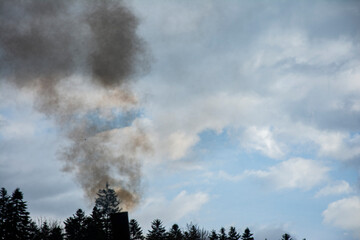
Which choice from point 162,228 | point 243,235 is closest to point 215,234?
point 243,235

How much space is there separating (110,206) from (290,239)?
3231cm

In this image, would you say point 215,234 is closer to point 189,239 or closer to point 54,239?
point 189,239

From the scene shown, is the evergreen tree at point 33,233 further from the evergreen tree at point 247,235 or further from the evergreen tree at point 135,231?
the evergreen tree at point 247,235

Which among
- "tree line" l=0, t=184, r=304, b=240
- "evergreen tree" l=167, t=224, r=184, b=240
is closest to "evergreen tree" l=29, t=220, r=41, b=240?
"tree line" l=0, t=184, r=304, b=240

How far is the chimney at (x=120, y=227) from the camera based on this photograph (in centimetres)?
1297

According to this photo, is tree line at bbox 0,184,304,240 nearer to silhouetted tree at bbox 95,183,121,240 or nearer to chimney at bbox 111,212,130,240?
silhouetted tree at bbox 95,183,121,240

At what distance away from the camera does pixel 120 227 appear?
13.0 metres

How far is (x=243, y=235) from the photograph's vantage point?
6294 centimetres

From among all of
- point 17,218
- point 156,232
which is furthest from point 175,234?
point 17,218

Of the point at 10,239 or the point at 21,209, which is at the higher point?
the point at 21,209

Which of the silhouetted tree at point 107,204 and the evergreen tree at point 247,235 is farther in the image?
the evergreen tree at point 247,235

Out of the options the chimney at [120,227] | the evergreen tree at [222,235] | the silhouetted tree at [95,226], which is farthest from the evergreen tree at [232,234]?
the chimney at [120,227]

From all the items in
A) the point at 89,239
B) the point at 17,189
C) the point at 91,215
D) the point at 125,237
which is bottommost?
the point at 125,237

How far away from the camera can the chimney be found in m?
13.0
